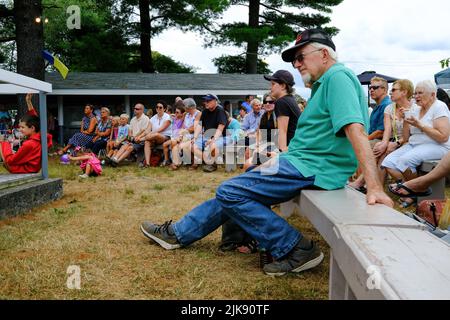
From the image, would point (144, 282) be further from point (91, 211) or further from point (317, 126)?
point (91, 211)

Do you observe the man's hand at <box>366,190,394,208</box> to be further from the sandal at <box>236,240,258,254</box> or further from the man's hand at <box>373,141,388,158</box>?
the man's hand at <box>373,141,388,158</box>

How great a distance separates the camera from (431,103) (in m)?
4.99

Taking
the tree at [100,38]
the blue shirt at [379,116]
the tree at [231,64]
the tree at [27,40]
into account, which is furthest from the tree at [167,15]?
the blue shirt at [379,116]

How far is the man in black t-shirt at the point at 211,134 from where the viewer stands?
360 inches

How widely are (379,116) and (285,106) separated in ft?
6.65

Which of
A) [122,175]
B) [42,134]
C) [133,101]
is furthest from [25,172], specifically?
[133,101]

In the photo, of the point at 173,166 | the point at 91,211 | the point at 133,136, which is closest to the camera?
the point at 91,211

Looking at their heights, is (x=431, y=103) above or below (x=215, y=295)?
above

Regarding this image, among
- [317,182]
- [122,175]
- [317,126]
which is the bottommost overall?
[122,175]

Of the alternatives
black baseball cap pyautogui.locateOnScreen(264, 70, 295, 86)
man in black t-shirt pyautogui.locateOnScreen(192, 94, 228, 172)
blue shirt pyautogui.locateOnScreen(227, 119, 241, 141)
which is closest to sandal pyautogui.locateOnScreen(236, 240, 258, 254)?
black baseball cap pyautogui.locateOnScreen(264, 70, 295, 86)

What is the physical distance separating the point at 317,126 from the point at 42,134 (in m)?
4.15

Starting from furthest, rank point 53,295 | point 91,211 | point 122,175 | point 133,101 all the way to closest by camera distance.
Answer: point 133,101
point 122,175
point 91,211
point 53,295

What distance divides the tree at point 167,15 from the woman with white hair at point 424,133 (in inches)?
677

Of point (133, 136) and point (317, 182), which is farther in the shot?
point (133, 136)
